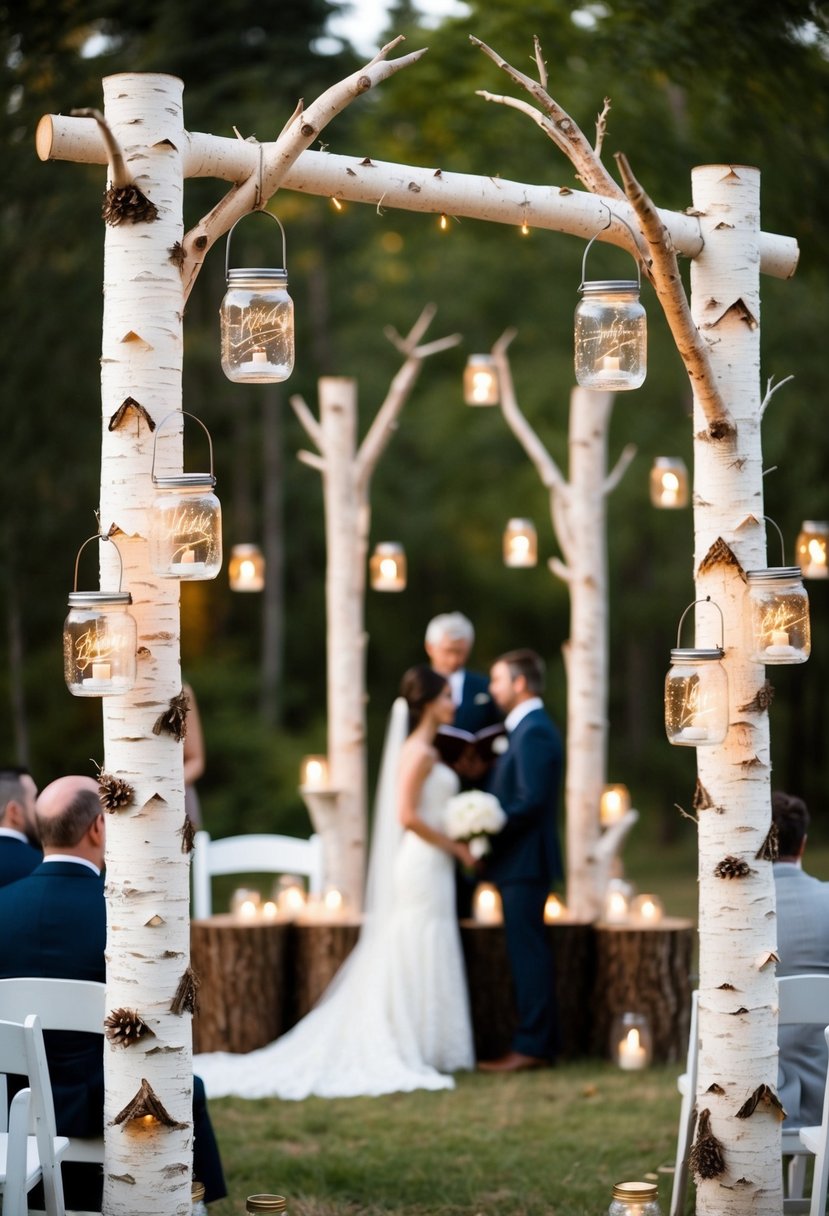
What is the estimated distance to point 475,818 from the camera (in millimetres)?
7301

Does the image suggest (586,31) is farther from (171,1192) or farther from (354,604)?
(171,1192)

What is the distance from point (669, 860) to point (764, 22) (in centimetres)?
912

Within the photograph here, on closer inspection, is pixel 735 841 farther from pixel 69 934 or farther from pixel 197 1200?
pixel 69 934

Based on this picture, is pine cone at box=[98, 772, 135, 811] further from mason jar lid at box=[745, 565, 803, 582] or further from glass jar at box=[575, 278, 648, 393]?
mason jar lid at box=[745, 565, 803, 582]

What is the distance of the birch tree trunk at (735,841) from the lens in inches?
172

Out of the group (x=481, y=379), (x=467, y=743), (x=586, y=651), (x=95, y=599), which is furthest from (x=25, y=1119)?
(x=481, y=379)

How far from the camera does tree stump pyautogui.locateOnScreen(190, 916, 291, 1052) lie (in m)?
7.45

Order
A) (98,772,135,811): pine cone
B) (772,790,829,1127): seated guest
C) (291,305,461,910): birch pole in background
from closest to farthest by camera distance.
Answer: (98,772,135,811): pine cone < (772,790,829,1127): seated guest < (291,305,461,910): birch pole in background

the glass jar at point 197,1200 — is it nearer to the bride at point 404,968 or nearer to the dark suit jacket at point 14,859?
the dark suit jacket at point 14,859

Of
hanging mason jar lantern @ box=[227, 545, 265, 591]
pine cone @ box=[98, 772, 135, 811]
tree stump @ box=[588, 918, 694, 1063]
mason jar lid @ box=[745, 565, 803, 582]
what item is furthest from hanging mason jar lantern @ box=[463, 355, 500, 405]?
pine cone @ box=[98, 772, 135, 811]

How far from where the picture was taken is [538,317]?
17.2m

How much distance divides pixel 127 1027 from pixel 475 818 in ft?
11.8

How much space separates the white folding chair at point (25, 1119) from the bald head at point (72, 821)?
0.82 metres

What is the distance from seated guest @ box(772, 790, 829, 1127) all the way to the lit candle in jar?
86.3 inches
